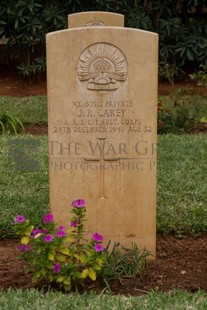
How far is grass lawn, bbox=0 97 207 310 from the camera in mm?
3496

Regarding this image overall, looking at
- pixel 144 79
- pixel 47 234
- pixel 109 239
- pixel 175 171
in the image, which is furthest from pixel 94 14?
pixel 47 234

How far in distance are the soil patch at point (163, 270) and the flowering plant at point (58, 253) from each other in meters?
0.17

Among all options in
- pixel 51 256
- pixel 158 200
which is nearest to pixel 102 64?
pixel 51 256

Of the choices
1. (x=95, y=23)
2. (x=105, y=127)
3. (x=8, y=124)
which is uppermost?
(x=95, y=23)

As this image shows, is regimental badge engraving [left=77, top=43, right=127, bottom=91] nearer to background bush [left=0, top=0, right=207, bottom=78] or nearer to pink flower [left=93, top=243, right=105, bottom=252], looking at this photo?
pink flower [left=93, top=243, right=105, bottom=252]

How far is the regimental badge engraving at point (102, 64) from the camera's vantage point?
13.4 ft

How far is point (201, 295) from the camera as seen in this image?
3701 millimetres

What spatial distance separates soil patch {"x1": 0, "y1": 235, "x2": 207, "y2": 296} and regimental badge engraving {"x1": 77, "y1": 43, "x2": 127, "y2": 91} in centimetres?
130

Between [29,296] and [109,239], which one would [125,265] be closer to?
[109,239]

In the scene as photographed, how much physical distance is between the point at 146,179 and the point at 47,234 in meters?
0.86

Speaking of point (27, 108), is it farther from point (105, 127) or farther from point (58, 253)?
point (58, 253)

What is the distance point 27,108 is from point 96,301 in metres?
6.82

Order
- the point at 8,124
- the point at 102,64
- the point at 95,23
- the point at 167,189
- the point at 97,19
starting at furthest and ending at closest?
1. the point at 8,124
2. the point at 97,19
3. the point at 95,23
4. the point at 167,189
5. the point at 102,64

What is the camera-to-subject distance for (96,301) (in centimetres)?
352
